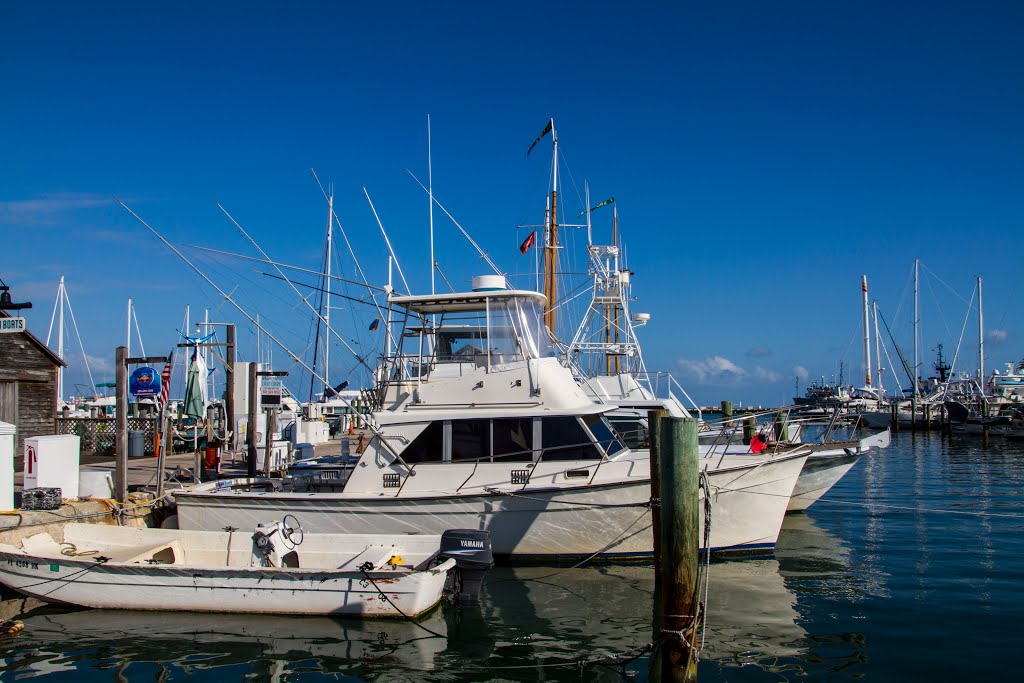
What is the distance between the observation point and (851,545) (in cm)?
1317

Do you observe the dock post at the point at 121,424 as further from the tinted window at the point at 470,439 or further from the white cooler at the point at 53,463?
the tinted window at the point at 470,439

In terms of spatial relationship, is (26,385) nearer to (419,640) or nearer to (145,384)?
(145,384)

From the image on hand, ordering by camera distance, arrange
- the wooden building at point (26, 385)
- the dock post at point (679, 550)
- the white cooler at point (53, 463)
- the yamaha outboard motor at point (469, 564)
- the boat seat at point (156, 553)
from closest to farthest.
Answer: the dock post at point (679, 550), the yamaha outboard motor at point (469, 564), the boat seat at point (156, 553), the white cooler at point (53, 463), the wooden building at point (26, 385)

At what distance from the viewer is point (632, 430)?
15758 millimetres

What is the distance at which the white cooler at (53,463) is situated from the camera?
11438 millimetres

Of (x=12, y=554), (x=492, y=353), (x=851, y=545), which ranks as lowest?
(x=851, y=545)

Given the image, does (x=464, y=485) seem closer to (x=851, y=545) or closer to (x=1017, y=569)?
(x=851, y=545)

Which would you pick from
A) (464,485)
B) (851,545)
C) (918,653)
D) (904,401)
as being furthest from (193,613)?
(904,401)

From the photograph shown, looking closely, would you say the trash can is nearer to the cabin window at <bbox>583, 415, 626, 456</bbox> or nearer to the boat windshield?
the boat windshield

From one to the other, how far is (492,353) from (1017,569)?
8.74 metres

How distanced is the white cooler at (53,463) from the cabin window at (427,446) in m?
5.47

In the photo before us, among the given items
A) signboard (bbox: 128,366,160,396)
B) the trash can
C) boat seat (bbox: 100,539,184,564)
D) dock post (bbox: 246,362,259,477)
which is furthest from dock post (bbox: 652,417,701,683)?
signboard (bbox: 128,366,160,396)

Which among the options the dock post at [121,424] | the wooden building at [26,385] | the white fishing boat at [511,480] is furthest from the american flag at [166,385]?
the wooden building at [26,385]

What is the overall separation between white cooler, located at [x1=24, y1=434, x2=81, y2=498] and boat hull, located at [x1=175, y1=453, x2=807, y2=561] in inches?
75.0
